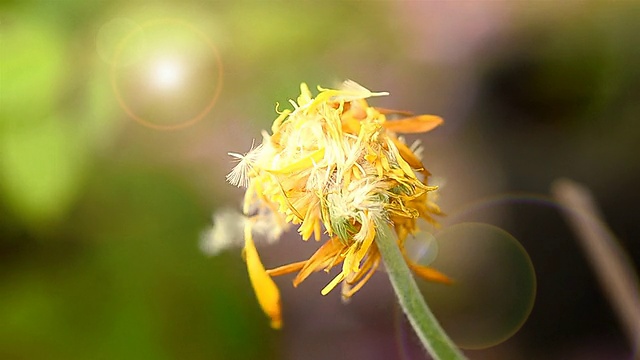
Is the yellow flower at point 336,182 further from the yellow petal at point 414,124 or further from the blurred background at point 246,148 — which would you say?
the blurred background at point 246,148

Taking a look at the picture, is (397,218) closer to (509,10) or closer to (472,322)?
(472,322)

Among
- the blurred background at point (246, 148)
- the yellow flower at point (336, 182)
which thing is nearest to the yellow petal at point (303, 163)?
the yellow flower at point (336, 182)

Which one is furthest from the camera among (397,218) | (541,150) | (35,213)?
(541,150)

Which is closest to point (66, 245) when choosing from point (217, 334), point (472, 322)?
point (217, 334)

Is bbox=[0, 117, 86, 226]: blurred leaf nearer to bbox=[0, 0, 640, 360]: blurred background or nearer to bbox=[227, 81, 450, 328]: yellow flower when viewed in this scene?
bbox=[0, 0, 640, 360]: blurred background

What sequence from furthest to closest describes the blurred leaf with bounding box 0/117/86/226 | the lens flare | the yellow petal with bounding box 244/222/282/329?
the lens flare
the blurred leaf with bounding box 0/117/86/226
the yellow petal with bounding box 244/222/282/329

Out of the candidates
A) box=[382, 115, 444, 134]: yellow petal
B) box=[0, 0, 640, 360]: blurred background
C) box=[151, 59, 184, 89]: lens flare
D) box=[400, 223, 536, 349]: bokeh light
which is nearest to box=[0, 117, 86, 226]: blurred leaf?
box=[0, 0, 640, 360]: blurred background
